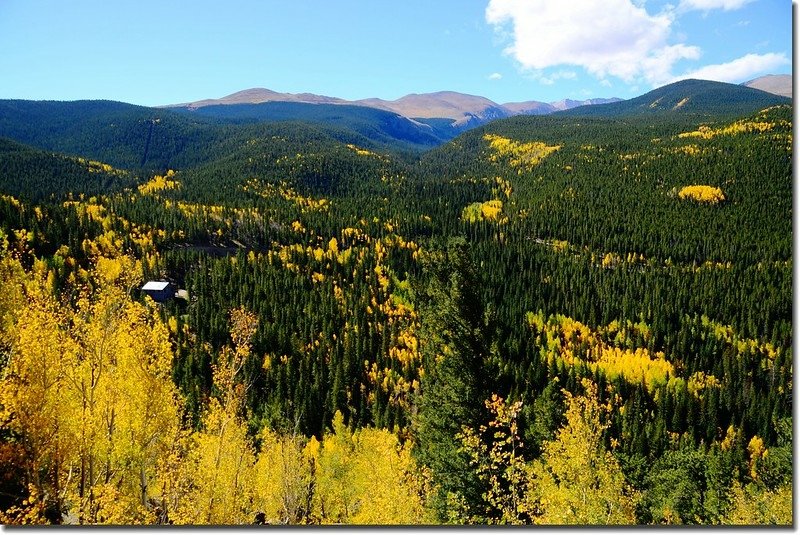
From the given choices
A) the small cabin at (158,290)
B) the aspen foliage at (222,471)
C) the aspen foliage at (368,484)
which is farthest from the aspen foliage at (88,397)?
the small cabin at (158,290)

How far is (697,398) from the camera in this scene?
89.8 meters

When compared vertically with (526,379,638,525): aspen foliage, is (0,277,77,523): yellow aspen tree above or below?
above

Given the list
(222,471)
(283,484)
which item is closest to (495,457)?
(283,484)

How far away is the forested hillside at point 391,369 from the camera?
1897 cm

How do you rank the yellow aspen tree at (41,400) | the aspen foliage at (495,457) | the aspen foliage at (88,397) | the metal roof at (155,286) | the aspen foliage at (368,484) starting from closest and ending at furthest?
the yellow aspen tree at (41,400) < the aspen foliage at (88,397) < the aspen foliage at (495,457) < the aspen foliage at (368,484) < the metal roof at (155,286)

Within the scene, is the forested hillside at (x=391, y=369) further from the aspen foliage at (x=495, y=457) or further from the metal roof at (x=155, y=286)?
the metal roof at (x=155, y=286)

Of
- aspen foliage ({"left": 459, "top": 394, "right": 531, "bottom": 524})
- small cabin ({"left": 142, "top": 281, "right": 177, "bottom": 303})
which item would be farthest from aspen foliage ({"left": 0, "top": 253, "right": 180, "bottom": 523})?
small cabin ({"left": 142, "top": 281, "right": 177, "bottom": 303})

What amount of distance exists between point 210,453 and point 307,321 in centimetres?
8705

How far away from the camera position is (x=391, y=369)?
93312 mm

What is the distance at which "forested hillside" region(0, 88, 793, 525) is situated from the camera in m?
19.0

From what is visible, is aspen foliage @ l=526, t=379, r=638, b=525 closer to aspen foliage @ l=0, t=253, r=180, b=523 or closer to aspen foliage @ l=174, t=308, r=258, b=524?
aspen foliage @ l=174, t=308, r=258, b=524

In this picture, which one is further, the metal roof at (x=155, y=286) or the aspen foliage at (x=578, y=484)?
the metal roof at (x=155, y=286)

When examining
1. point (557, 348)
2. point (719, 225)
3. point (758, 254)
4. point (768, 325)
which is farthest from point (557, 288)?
point (719, 225)

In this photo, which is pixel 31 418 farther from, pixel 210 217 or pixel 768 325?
pixel 210 217
